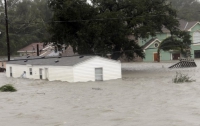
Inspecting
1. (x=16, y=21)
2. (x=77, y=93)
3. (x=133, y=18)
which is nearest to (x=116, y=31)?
(x=133, y=18)

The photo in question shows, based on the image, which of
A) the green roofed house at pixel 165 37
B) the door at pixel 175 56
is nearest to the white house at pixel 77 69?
the green roofed house at pixel 165 37

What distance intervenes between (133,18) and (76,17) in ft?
22.0

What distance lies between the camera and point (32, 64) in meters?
41.2

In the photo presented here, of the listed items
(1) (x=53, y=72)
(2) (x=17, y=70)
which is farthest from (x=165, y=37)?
(1) (x=53, y=72)

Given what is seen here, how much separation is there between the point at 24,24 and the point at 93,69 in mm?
55486

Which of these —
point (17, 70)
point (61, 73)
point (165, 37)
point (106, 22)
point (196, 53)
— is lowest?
point (61, 73)

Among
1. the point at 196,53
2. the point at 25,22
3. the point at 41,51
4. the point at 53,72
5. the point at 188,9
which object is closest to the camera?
the point at 53,72

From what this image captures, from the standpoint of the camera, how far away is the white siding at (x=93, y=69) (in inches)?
1394

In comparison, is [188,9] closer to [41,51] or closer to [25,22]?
[25,22]

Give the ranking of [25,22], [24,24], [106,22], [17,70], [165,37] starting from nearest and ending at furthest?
[106,22]
[17,70]
[165,37]
[24,24]
[25,22]

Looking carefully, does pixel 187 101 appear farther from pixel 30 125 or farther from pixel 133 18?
pixel 133 18

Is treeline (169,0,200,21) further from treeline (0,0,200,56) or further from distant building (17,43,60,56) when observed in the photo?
distant building (17,43,60,56)

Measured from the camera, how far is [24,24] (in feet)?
289

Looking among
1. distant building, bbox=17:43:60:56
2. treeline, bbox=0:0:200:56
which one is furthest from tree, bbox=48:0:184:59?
treeline, bbox=0:0:200:56
